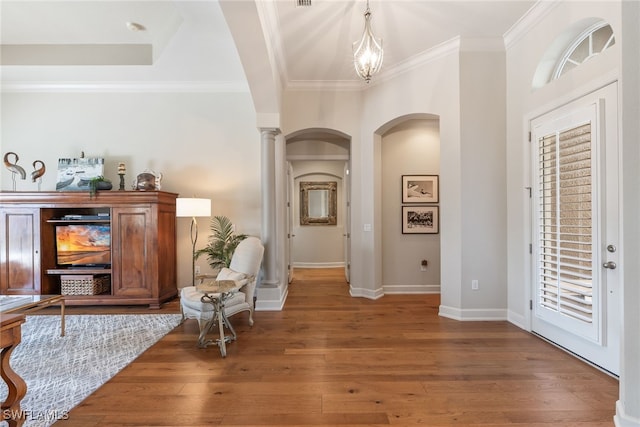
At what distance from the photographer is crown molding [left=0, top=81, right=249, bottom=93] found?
485cm

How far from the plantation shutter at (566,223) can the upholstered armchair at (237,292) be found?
3226 mm

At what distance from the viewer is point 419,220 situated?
17.1ft

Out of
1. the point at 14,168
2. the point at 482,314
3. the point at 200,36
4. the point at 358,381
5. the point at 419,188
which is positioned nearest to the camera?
the point at 358,381

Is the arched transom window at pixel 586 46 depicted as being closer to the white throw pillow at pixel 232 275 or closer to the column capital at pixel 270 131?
the column capital at pixel 270 131

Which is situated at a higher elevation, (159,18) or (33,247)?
(159,18)

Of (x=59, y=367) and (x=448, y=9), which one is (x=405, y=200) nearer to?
(x=448, y=9)

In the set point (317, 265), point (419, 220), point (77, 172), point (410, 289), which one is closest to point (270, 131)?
point (419, 220)

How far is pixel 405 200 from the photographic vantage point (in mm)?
5211

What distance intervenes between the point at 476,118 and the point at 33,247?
20.4ft

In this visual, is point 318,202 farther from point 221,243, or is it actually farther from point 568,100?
point 568,100

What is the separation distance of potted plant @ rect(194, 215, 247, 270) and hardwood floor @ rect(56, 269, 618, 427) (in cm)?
109

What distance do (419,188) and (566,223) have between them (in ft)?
8.31

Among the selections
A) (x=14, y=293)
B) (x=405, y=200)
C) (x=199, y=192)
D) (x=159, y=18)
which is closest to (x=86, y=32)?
(x=159, y=18)

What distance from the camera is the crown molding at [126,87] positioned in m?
4.85
